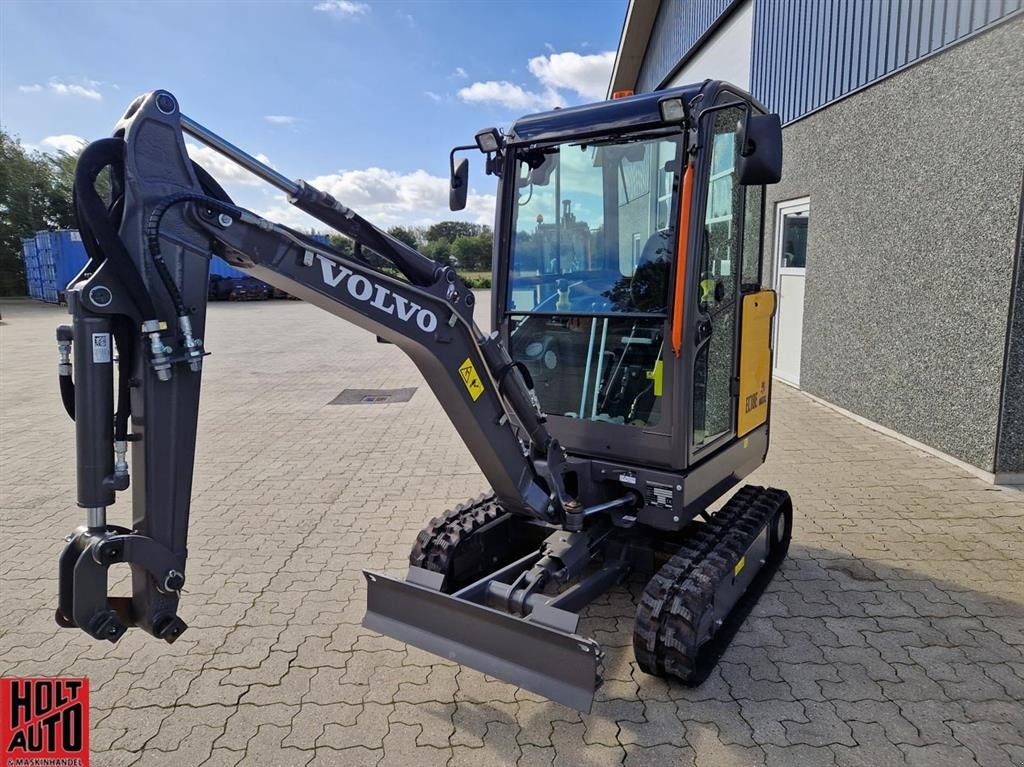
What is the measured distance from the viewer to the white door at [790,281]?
9211mm

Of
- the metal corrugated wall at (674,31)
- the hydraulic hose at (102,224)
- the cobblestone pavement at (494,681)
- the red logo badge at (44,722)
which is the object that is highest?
the metal corrugated wall at (674,31)

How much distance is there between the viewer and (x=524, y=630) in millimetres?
2758

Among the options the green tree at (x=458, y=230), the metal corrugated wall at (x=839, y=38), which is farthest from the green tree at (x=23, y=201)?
the metal corrugated wall at (x=839, y=38)

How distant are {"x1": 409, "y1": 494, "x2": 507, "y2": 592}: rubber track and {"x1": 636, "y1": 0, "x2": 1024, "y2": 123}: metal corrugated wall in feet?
18.1

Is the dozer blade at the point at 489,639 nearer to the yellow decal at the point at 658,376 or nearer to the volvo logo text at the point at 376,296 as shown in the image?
the volvo logo text at the point at 376,296

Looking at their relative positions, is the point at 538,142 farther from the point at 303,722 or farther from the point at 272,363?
the point at 272,363

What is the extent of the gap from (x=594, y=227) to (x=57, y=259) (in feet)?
106

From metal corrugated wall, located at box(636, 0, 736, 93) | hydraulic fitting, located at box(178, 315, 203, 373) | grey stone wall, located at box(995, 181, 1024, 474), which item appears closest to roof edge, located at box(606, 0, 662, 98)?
metal corrugated wall, located at box(636, 0, 736, 93)

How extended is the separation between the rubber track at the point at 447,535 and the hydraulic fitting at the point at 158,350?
6.13 feet

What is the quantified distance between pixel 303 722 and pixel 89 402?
169cm

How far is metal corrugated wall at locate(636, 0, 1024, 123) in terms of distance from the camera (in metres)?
6.00

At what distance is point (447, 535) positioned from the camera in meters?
3.65

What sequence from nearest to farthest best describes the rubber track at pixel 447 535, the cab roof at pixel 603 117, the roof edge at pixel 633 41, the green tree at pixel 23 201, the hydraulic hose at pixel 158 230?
the hydraulic hose at pixel 158 230
the cab roof at pixel 603 117
the rubber track at pixel 447 535
the roof edge at pixel 633 41
the green tree at pixel 23 201

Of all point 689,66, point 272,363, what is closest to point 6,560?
point 272,363
